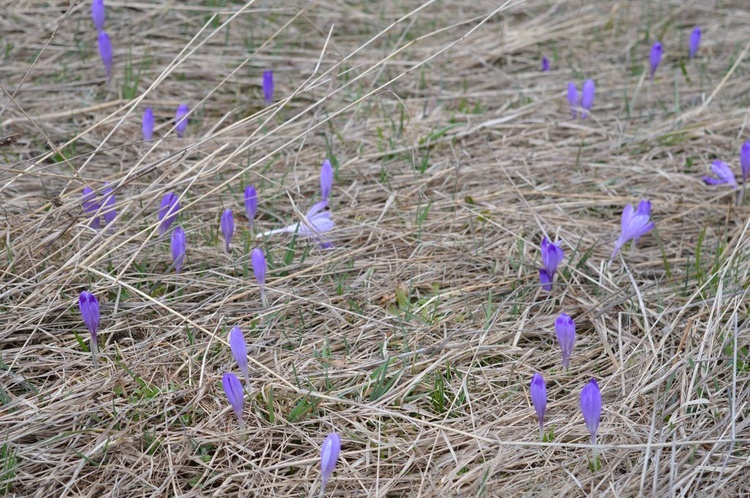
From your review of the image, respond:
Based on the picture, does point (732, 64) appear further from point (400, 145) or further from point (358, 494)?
point (358, 494)

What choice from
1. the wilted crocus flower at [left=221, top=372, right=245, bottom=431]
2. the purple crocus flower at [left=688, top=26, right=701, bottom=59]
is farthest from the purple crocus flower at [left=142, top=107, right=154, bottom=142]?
the purple crocus flower at [left=688, top=26, right=701, bottom=59]

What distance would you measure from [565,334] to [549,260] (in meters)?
0.34

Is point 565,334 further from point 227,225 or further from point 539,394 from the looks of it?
point 227,225

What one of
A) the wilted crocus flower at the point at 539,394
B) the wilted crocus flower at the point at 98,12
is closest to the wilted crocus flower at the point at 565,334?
the wilted crocus flower at the point at 539,394

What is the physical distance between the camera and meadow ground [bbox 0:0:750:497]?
190 cm

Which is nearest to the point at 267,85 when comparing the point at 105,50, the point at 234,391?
the point at 105,50

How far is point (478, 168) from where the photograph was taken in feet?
10.2

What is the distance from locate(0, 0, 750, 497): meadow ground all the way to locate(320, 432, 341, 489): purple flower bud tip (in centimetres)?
9

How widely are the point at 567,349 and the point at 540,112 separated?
161 cm

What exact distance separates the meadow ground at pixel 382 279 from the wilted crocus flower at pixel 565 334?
3.0 inches

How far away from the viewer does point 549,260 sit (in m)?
2.36

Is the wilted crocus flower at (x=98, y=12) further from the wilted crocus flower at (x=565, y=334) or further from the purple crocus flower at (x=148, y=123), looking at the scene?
the wilted crocus flower at (x=565, y=334)

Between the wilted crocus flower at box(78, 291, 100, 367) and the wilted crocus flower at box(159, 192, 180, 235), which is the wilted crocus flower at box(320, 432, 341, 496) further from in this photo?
the wilted crocus flower at box(159, 192, 180, 235)

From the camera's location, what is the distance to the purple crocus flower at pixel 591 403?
1822mm
